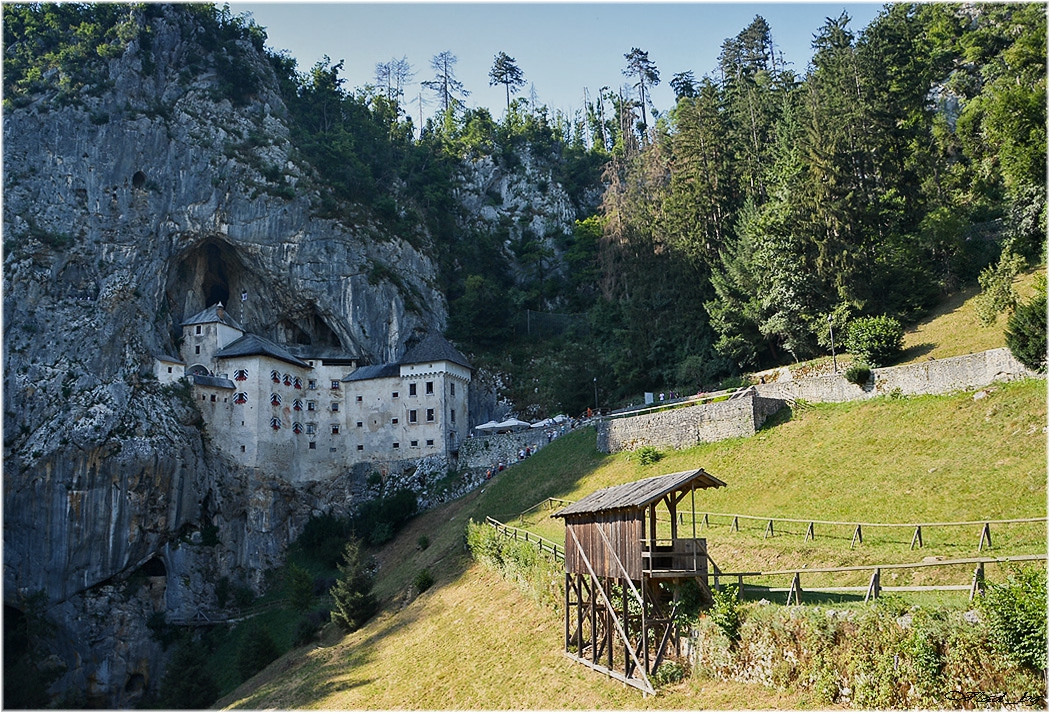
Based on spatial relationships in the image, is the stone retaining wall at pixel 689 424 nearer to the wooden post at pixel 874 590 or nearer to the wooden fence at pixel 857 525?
the wooden fence at pixel 857 525

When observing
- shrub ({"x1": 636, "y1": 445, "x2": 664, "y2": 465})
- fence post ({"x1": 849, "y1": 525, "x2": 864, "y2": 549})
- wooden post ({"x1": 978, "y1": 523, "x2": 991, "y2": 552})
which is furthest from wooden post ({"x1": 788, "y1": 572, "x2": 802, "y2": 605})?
shrub ({"x1": 636, "y1": 445, "x2": 664, "y2": 465})

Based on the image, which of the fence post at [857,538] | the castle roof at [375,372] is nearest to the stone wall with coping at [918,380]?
the fence post at [857,538]

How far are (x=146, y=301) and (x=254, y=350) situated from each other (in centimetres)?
875

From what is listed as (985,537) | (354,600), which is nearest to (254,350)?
(354,600)

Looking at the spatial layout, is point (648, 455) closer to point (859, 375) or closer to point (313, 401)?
point (859, 375)

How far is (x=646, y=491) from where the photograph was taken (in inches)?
827

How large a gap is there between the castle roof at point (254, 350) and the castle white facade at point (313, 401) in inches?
3.3

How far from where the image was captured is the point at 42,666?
46.0 metres

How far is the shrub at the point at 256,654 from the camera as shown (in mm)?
39097

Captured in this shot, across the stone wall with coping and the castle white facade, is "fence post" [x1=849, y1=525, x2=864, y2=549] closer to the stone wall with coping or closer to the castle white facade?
the stone wall with coping

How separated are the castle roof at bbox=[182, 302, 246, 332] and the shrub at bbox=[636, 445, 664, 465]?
33.1 metres

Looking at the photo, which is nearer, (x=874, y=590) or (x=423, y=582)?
(x=874, y=590)

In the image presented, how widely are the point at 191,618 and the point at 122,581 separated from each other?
16.3ft

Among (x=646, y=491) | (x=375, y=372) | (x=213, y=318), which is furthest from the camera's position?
(x=213, y=318)
